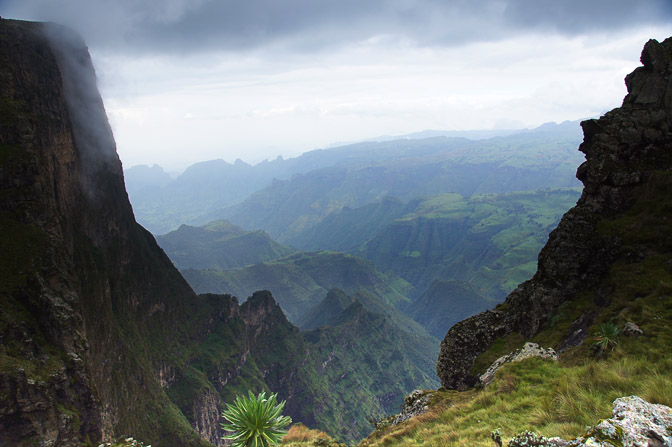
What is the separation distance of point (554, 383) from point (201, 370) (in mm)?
126732

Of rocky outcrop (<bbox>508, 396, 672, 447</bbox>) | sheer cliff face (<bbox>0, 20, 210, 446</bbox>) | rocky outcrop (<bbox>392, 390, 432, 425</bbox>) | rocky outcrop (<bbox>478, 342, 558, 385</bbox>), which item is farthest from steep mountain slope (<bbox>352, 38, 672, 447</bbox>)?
sheer cliff face (<bbox>0, 20, 210, 446</bbox>)

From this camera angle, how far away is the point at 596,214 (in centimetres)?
2536

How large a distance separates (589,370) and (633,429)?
25.3 ft

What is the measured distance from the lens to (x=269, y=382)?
15562 cm

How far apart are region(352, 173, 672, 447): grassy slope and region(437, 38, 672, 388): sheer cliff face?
2.85 ft

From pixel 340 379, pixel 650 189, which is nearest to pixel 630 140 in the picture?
pixel 650 189

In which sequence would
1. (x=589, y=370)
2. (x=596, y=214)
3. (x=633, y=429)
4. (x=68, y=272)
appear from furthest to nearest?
(x=68, y=272)
(x=596, y=214)
(x=589, y=370)
(x=633, y=429)

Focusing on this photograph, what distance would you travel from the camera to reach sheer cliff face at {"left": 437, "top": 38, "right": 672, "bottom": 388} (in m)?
23.8

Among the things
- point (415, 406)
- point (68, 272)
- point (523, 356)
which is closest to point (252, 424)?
point (415, 406)

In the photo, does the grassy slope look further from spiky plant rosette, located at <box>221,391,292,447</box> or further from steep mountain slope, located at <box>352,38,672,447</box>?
spiky plant rosette, located at <box>221,391,292,447</box>

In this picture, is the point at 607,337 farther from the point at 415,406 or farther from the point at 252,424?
the point at 252,424

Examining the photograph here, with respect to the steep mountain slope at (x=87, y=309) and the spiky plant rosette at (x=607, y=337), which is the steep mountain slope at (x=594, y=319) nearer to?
the spiky plant rosette at (x=607, y=337)

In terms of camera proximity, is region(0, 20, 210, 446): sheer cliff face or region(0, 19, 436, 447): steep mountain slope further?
region(0, 19, 436, 447): steep mountain slope

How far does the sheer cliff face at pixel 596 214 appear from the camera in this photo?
23844mm
